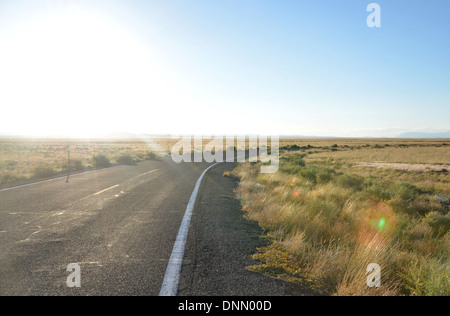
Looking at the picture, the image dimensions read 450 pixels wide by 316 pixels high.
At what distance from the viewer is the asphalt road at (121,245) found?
A: 131 inches

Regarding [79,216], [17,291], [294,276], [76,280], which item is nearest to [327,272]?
[294,276]

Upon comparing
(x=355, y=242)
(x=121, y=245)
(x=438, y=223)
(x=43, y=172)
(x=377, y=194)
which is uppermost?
(x=43, y=172)

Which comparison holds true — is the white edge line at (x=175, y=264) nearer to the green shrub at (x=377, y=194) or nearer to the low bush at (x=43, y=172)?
the green shrub at (x=377, y=194)

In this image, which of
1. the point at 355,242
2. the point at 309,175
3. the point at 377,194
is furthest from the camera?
the point at 309,175

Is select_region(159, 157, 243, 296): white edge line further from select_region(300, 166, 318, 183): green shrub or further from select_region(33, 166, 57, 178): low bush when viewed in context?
select_region(33, 166, 57, 178): low bush

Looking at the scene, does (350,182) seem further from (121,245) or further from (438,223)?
(121,245)

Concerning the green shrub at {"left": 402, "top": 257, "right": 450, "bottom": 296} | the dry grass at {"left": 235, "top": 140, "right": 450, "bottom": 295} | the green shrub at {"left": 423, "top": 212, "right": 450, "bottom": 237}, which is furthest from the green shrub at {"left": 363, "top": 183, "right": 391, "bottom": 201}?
the green shrub at {"left": 402, "top": 257, "right": 450, "bottom": 296}

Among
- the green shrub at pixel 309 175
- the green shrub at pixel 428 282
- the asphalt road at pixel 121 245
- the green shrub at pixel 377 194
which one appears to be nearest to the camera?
the green shrub at pixel 428 282

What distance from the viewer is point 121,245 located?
4738 millimetres

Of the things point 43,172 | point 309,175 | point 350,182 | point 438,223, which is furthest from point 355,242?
point 43,172

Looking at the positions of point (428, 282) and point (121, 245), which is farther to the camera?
point (121, 245)

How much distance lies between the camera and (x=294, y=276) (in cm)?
367

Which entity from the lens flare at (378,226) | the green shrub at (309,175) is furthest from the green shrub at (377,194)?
the green shrub at (309,175)
